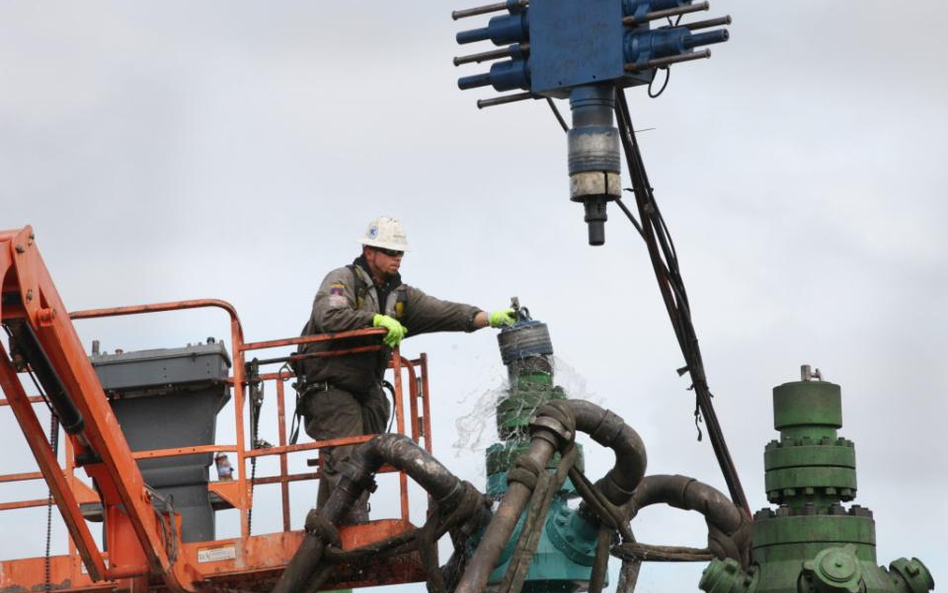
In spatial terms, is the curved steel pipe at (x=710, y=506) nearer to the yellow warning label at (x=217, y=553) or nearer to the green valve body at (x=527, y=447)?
the green valve body at (x=527, y=447)

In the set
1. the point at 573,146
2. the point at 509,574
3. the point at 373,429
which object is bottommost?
the point at 509,574

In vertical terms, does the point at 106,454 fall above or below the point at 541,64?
below

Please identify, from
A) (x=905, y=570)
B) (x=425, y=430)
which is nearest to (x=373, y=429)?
(x=425, y=430)

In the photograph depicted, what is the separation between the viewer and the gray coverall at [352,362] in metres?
19.2

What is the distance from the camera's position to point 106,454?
60.4 ft

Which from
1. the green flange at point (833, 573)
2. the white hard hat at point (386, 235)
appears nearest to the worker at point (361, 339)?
the white hard hat at point (386, 235)

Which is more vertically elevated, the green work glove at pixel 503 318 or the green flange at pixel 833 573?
the green work glove at pixel 503 318

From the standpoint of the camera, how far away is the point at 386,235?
19.4m

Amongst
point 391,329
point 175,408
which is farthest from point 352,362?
point 175,408

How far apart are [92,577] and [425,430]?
2969 mm

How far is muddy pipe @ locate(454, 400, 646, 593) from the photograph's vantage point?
17.9 metres

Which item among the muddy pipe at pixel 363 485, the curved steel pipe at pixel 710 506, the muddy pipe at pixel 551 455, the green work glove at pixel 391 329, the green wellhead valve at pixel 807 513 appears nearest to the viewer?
the green wellhead valve at pixel 807 513

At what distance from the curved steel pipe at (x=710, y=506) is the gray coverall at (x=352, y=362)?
2029 mm

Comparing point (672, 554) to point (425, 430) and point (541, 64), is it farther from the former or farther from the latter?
point (541, 64)
